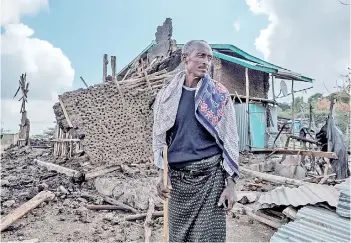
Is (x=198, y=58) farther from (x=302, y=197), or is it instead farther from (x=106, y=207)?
(x=106, y=207)

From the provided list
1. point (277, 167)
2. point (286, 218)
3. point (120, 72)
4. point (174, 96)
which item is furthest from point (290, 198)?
point (120, 72)

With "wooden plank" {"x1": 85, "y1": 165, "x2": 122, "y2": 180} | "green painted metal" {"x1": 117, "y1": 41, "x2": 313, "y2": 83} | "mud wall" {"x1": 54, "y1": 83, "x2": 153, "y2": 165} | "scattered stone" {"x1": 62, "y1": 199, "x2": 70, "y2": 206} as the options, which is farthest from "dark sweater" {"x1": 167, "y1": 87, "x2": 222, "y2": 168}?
"green painted metal" {"x1": 117, "y1": 41, "x2": 313, "y2": 83}

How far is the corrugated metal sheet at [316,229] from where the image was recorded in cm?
305

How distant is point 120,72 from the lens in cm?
1606

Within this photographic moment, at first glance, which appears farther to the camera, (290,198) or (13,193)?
(13,193)

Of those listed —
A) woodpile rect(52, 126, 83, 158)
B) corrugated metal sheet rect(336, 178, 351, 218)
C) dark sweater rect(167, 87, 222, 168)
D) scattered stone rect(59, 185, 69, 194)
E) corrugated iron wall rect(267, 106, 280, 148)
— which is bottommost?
scattered stone rect(59, 185, 69, 194)

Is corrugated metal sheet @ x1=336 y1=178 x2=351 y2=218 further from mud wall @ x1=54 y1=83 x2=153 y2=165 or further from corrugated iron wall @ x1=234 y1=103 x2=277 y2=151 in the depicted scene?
corrugated iron wall @ x1=234 y1=103 x2=277 y2=151

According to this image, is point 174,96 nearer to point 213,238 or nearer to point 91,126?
point 213,238

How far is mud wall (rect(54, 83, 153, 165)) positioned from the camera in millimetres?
7199

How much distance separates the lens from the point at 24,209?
502 cm

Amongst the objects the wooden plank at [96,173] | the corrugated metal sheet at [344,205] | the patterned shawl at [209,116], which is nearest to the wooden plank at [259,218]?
the corrugated metal sheet at [344,205]

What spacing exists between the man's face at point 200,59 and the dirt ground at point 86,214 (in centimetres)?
286

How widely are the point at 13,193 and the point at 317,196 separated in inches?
216

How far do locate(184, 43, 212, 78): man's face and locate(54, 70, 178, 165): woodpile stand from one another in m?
5.47
